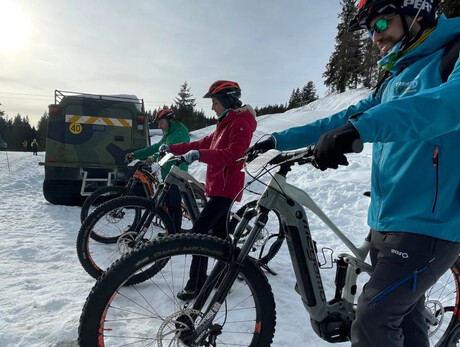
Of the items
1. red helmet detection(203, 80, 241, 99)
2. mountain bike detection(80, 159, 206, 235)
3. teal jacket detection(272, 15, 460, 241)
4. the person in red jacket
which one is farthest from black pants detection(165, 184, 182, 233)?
teal jacket detection(272, 15, 460, 241)

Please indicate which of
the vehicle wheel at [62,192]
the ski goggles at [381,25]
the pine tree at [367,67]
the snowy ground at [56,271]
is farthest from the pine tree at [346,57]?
the ski goggles at [381,25]

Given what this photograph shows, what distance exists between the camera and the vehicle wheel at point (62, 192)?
708cm

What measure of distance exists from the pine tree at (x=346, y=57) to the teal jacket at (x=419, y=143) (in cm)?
4809

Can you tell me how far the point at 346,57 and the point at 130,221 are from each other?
49213 millimetres

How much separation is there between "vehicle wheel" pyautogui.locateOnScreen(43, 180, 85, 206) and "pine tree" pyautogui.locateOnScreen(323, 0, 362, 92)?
45.8 m

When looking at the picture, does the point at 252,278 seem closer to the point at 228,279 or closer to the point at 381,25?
the point at 228,279

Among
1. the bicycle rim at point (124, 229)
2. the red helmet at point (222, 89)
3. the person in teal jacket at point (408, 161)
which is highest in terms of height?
the red helmet at point (222, 89)

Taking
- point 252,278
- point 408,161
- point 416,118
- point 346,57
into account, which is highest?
point 346,57

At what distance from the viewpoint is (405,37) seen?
1.70m

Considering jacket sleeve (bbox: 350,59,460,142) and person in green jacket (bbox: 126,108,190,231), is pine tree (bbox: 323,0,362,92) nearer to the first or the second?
person in green jacket (bbox: 126,108,190,231)

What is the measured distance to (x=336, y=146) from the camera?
1287 mm

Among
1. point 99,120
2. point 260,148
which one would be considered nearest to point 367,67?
point 99,120

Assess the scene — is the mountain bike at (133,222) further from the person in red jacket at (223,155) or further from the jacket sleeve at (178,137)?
the jacket sleeve at (178,137)

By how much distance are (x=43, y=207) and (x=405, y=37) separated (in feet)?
26.0
